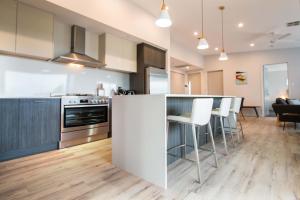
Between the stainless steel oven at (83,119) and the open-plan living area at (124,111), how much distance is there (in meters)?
0.02

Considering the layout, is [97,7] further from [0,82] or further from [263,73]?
[263,73]

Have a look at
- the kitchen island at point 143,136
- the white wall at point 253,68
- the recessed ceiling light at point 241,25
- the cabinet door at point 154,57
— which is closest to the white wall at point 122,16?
the cabinet door at point 154,57

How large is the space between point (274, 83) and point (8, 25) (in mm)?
8948

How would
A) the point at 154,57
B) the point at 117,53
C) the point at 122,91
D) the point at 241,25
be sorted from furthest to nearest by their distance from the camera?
the point at 241,25
the point at 154,57
the point at 122,91
the point at 117,53

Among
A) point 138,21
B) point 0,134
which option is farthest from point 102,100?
point 138,21

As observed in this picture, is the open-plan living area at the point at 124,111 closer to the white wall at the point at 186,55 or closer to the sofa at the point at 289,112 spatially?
the sofa at the point at 289,112

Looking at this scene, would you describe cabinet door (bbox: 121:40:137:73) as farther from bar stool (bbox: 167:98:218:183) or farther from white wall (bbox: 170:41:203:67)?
bar stool (bbox: 167:98:218:183)

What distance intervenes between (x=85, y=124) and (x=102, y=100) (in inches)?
23.9

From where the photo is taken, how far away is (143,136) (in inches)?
73.2

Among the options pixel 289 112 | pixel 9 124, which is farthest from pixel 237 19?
pixel 9 124

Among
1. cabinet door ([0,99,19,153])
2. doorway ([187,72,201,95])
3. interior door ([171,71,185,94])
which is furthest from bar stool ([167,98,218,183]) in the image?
doorway ([187,72,201,95])

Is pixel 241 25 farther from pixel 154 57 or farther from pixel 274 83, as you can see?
pixel 274 83

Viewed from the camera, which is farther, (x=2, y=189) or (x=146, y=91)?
(x=146, y=91)

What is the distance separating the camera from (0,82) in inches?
105
